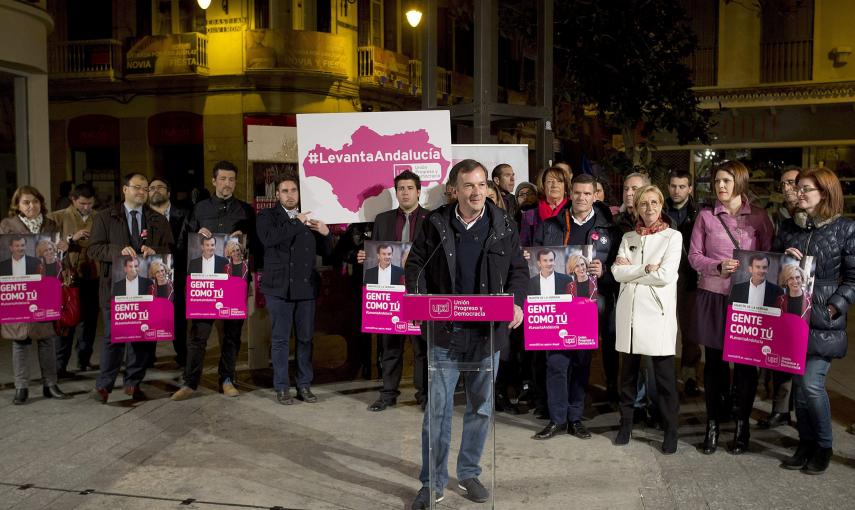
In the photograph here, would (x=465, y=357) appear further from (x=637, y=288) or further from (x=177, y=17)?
(x=177, y=17)

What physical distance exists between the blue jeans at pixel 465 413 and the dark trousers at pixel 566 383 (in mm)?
1533

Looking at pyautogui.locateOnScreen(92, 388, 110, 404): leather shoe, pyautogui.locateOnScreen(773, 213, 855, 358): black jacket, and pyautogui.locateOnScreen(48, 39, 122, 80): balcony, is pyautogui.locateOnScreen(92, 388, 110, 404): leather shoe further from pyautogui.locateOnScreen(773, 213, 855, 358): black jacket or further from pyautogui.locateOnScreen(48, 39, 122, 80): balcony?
pyautogui.locateOnScreen(48, 39, 122, 80): balcony

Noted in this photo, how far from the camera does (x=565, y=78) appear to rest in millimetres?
11617

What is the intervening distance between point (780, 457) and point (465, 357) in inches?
100

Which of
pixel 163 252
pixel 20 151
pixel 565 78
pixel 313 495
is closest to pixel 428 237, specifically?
pixel 313 495

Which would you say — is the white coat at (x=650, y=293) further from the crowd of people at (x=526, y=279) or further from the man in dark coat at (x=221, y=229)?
the man in dark coat at (x=221, y=229)

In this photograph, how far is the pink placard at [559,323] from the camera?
6.27 metres

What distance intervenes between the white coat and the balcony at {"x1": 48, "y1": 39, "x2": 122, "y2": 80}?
2029 cm

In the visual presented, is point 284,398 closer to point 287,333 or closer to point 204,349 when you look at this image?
point 287,333

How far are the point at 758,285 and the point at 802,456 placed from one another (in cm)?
113

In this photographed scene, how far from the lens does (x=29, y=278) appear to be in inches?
292

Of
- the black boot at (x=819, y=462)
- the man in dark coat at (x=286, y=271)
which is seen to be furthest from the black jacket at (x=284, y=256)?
the black boot at (x=819, y=462)

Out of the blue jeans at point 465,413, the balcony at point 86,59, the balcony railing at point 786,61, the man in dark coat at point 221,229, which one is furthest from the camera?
the balcony at point 86,59

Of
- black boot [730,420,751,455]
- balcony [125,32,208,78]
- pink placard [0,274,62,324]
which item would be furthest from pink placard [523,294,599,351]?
balcony [125,32,208,78]
